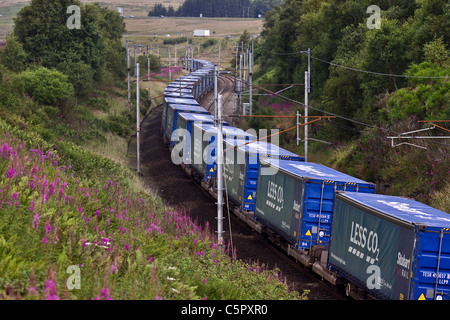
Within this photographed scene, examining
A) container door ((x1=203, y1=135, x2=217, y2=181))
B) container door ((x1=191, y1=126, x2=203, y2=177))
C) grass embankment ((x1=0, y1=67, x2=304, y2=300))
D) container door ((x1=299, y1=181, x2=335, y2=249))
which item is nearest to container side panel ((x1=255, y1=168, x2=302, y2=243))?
container door ((x1=299, y1=181, x2=335, y2=249))

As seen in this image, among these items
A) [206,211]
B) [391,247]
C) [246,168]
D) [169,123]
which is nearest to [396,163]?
[246,168]

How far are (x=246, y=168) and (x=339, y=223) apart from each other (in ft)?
29.1

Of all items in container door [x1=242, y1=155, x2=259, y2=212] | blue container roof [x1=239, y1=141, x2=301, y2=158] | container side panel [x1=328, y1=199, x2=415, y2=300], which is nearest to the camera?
container side panel [x1=328, y1=199, x2=415, y2=300]

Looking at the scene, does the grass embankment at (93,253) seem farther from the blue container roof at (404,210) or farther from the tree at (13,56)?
the tree at (13,56)

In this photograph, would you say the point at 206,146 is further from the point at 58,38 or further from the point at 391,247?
the point at 58,38

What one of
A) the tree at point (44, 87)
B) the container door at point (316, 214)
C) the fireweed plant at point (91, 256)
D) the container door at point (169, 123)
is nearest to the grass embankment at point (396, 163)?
the container door at point (316, 214)

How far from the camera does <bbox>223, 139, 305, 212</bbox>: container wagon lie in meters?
27.8

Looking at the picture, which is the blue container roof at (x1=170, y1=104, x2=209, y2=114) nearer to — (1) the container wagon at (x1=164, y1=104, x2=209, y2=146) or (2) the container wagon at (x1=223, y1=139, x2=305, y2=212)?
(1) the container wagon at (x1=164, y1=104, x2=209, y2=146)

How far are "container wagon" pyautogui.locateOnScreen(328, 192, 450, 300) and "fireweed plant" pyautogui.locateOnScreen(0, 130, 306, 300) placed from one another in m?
3.28

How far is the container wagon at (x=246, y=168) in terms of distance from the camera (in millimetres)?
27781

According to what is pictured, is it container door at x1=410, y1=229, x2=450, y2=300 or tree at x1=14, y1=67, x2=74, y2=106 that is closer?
container door at x1=410, y1=229, x2=450, y2=300

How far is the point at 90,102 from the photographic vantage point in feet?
210
